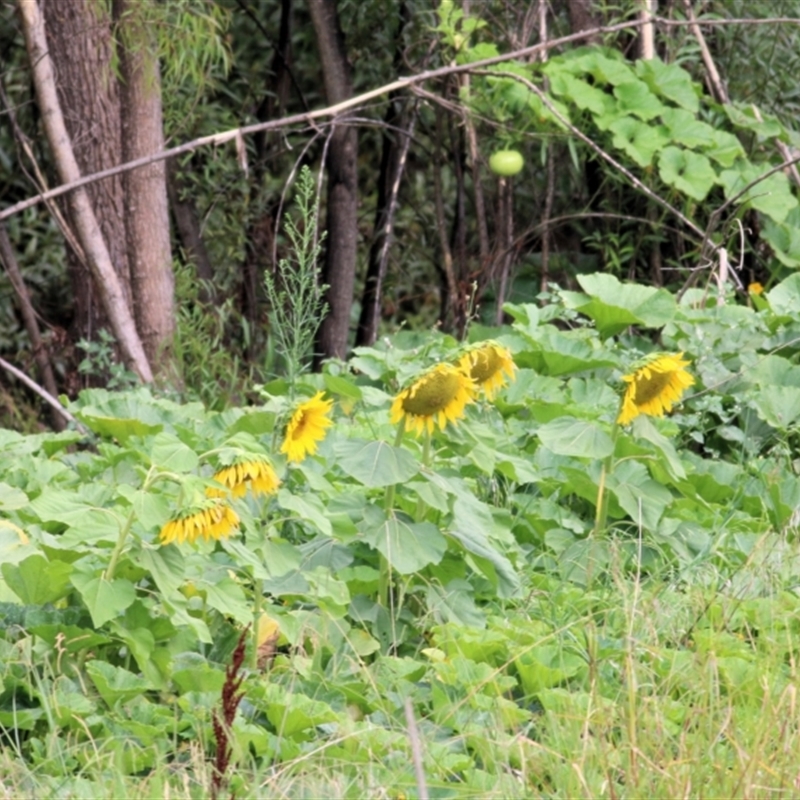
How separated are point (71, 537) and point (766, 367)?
2.32 meters

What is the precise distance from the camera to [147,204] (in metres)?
5.27

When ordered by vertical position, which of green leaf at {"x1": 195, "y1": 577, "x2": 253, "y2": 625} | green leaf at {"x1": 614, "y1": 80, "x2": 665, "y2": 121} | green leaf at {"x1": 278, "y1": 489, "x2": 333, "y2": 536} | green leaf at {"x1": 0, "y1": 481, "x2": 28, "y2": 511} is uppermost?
green leaf at {"x1": 614, "y1": 80, "x2": 665, "y2": 121}

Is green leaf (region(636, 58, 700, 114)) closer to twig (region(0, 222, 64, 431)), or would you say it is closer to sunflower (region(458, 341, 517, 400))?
twig (region(0, 222, 64, 431))

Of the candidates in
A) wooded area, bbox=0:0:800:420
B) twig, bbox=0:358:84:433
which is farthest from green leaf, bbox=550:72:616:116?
twig, bbox=0:358:84:433

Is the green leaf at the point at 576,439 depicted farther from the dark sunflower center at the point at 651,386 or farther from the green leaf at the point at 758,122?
the green leaf at the point at 758,122

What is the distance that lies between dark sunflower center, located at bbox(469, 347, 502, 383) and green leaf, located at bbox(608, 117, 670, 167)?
2.55 metres

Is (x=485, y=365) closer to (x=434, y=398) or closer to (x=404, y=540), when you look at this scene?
(x=434, y=398)

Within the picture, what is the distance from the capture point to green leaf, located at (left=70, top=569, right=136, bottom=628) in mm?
2396

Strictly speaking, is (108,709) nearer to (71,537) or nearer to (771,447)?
(71,537)

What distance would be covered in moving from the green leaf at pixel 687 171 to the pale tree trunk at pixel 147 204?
186 cm

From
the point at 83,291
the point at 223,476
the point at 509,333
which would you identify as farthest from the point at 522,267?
the point at 223,476

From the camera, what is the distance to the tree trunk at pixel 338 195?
5.94 m

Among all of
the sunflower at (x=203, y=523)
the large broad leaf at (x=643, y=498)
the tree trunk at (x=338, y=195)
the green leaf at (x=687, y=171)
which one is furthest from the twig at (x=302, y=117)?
the sunflower at (x=203, y=523)

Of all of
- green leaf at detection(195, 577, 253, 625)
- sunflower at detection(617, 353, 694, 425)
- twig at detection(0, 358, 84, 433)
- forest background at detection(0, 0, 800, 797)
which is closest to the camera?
forest background at detection(0, 0, 800, 797)
